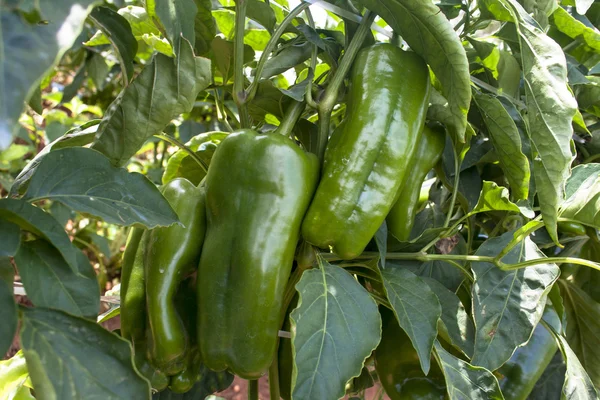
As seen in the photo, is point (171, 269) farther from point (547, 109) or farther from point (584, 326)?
point (584, 326)

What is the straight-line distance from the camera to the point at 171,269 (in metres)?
0.58

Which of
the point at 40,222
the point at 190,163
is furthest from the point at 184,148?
the point at 40,222

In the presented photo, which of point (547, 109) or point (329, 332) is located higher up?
point (547, 109)

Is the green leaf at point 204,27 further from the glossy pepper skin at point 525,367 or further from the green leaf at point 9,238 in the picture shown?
the glossy pepper skin at point 525,367

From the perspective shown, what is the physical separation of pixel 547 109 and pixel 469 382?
0.31 m

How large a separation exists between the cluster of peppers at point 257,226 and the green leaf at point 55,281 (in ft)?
0.37

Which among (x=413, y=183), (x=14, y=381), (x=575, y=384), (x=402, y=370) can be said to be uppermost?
(x=413, y=183)

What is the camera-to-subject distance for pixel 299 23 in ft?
2.19

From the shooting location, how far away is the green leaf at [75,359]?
15.6 inches

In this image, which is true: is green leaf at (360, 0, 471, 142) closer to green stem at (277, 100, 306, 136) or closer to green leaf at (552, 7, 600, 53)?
green stem at (277, 100, 306, 136)

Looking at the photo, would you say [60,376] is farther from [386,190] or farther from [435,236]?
[435,236]

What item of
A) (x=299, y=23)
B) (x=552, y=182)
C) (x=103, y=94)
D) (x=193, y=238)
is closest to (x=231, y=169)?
(x=193, y=238)

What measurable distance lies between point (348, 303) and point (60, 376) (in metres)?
0.28

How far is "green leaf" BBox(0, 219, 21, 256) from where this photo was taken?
413mm
